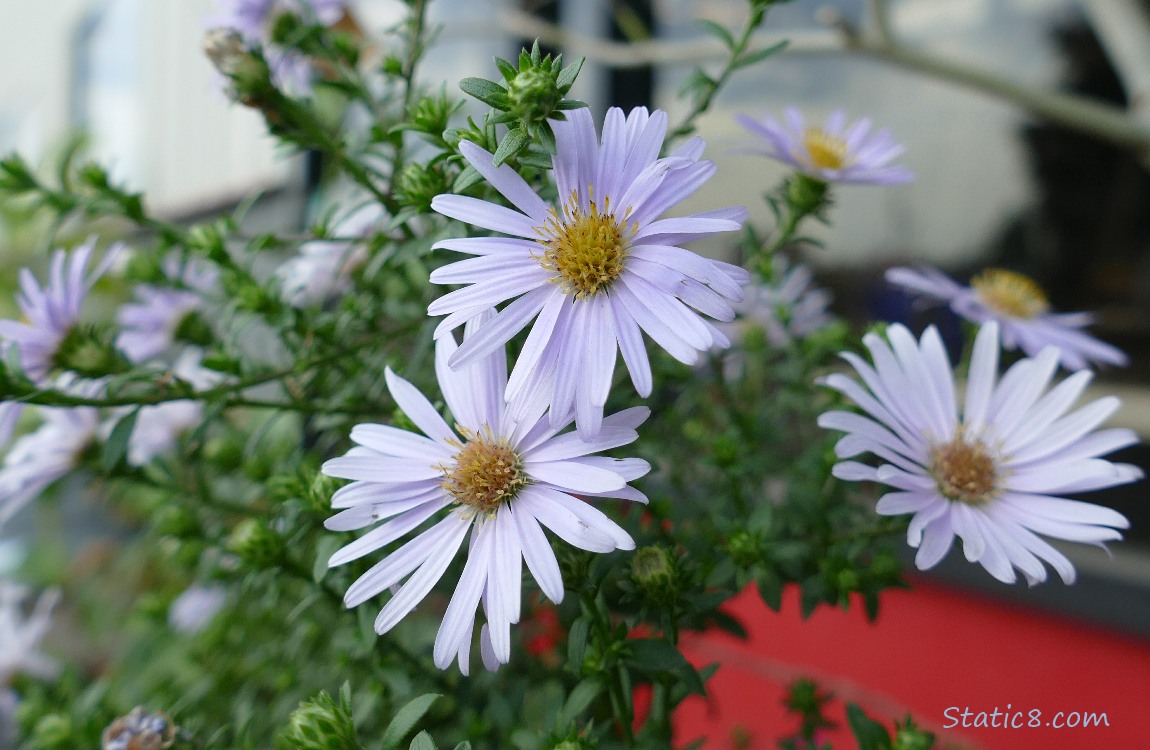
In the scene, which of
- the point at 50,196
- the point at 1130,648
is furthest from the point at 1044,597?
the point at 50,196

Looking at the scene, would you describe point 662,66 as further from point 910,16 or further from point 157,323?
point 157,323

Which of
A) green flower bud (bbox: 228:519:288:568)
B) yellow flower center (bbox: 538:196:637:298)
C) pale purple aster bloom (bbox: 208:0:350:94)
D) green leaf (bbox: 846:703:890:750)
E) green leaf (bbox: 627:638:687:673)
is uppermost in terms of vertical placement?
pale purple aster bloom (bbox: 208:0:350:94)

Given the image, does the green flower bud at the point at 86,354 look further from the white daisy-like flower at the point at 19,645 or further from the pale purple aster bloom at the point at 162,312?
the white daisy-like flower at the point at 19,645

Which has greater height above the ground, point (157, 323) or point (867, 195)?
point (867, 195)

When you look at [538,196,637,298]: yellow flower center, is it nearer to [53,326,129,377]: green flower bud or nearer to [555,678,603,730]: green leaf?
[555,678,603,730]: green leaf

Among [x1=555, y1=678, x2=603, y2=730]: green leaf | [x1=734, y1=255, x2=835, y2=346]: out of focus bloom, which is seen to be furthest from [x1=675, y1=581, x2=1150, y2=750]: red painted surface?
[x1=555, y1=678, x2=603, y2=730]: green leaf

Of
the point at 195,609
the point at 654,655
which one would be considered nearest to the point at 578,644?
the point at 654,655

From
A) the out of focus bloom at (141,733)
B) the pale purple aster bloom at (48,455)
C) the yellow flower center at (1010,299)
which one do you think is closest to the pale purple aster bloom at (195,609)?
the pale purple aster bloom at (48,455)
